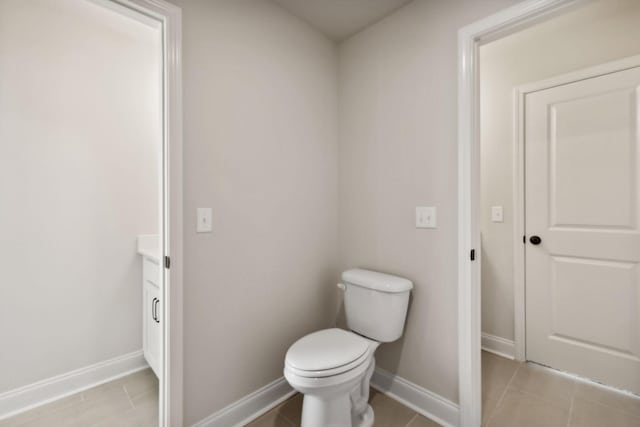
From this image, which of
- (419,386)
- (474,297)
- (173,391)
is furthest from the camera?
(419,386)

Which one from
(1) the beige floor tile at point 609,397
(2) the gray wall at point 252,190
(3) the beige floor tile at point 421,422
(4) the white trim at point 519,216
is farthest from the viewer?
(4) the white trim at point 519,216

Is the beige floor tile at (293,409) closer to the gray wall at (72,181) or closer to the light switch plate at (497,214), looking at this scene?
the gray wall at (72,181)

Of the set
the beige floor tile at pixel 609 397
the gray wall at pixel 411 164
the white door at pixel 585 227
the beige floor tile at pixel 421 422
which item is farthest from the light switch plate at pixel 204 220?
the beige floor tile at pixel 609 397

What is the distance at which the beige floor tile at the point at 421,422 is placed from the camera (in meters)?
1.54

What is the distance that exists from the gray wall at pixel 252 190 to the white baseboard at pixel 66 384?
99 centimetres

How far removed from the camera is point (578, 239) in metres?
1.96

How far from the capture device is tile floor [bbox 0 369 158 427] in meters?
1.59

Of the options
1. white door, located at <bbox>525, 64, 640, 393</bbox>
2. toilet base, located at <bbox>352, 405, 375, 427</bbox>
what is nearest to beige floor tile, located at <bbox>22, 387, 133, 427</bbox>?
toilet base, located at <bbox>352, 405, 375, 427</bbox>

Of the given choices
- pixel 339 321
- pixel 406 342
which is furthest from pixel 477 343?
pixel 339 321

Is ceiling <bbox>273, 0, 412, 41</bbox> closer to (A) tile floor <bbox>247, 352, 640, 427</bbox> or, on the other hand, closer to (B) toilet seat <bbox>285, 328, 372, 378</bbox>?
(B) toilet seat <bbox>285, 328, 372, 378</bbox>

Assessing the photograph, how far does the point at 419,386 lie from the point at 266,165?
152cm

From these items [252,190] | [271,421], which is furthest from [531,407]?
[252,190]

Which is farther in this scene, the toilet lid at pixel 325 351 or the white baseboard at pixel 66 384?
the white baseboard at pixel 66 384

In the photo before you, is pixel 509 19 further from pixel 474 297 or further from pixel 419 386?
pixel 419 386
